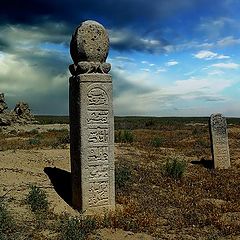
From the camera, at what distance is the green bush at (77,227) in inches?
250

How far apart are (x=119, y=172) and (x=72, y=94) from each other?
3.25 metres

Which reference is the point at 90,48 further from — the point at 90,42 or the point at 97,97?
the point at 97,97

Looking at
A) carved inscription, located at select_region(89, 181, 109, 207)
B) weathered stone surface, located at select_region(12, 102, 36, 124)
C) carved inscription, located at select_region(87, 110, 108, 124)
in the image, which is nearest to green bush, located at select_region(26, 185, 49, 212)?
carved inscription, located at select_region(89, 181, 109, 207)

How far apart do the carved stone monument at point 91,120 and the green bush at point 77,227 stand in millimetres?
626

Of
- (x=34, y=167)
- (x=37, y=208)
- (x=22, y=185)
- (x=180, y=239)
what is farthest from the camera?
(x=34, y=167)

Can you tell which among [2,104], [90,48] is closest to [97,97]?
[90,48]

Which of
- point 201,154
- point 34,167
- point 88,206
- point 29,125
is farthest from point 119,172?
point 29,125

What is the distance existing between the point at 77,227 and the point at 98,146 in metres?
1.73

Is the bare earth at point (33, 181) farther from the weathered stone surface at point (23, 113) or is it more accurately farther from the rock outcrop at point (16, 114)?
the weathered stone surface at point (23, 113)

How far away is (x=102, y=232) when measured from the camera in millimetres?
7070

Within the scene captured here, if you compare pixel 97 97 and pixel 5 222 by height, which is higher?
pixel 97 97

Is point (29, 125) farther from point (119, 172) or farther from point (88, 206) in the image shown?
point (88, 206)

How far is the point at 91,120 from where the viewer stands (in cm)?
A: 801

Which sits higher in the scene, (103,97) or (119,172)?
(103,97)
